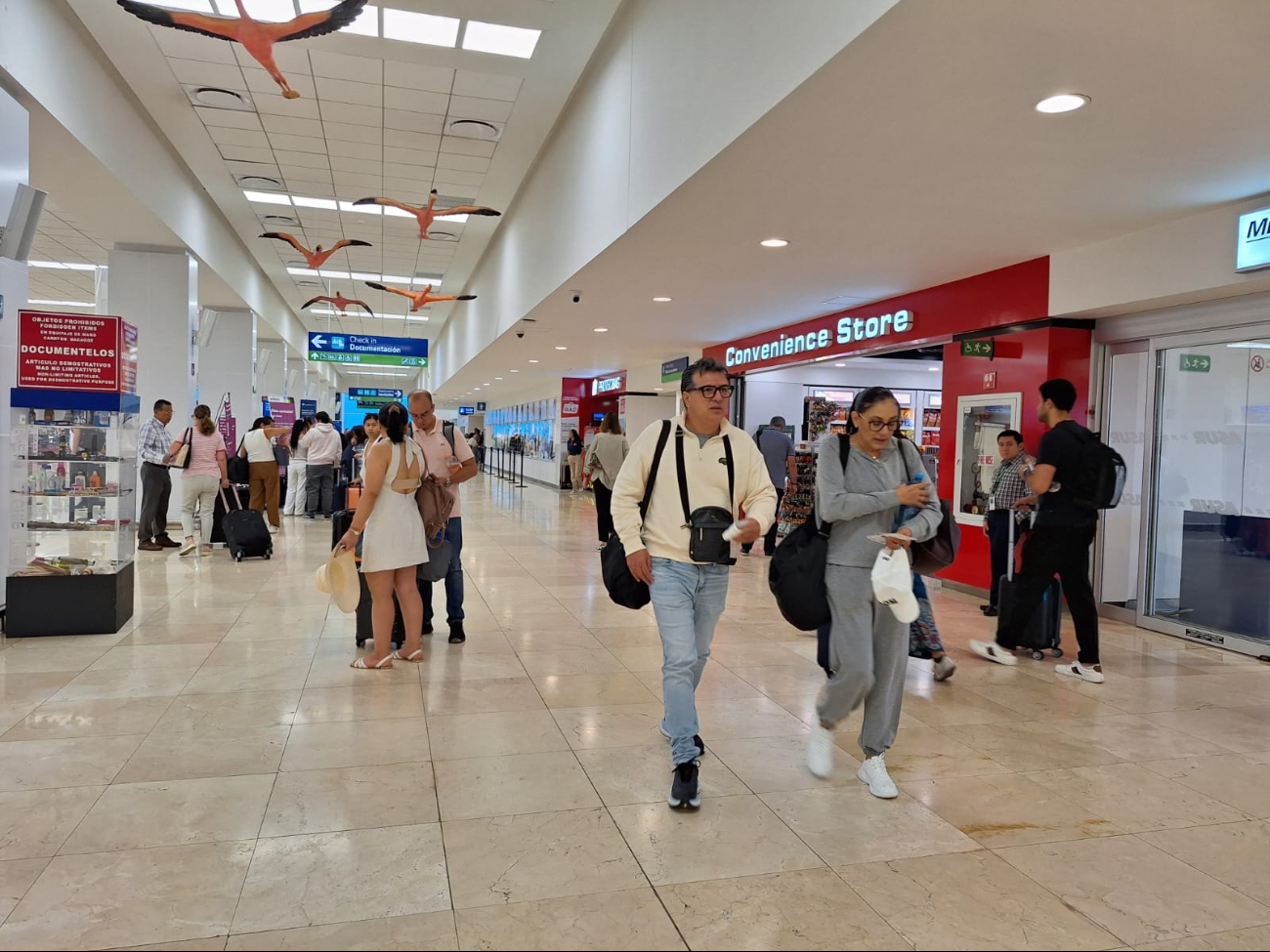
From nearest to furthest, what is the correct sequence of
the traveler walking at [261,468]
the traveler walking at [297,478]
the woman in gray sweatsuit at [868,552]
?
the woman in gray sweatsuit at [868,552] → the traveler walking at [261,468] → the traveler walking at [297,478]

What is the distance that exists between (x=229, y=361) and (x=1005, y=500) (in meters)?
13.5

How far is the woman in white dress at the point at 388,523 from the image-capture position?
14.3 feet

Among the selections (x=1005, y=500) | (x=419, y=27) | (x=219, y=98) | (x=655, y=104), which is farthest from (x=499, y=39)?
(x=1005, y=500)

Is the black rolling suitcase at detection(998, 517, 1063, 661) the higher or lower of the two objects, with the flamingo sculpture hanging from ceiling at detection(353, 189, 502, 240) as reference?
lower

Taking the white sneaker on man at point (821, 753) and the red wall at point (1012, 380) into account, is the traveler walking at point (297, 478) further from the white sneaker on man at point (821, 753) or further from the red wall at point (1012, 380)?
the white sneaker on man at point (821, 753)

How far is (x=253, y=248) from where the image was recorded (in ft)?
48.5

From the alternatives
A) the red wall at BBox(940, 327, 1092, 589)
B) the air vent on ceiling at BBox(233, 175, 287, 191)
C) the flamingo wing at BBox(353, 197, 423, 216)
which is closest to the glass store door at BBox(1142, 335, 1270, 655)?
the red wall at BBox(940, 327, 1092, 589)

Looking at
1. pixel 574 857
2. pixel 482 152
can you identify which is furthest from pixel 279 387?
pixel 574 857

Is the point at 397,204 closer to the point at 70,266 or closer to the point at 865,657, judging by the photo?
the point at 70,266

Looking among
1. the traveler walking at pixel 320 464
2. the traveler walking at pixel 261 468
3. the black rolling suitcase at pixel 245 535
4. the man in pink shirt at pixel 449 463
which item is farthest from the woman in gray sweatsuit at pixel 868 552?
the traveler walking at pixel 320 464

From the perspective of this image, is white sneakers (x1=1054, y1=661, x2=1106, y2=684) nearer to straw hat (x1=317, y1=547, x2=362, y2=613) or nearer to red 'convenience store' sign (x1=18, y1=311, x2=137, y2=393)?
straw hat (x1=317, y1=547, x2=362, y2=613)

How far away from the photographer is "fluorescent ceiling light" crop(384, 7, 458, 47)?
6.46 m

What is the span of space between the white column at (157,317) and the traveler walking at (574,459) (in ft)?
34.2

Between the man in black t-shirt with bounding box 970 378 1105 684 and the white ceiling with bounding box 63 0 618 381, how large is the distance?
4619 mm
